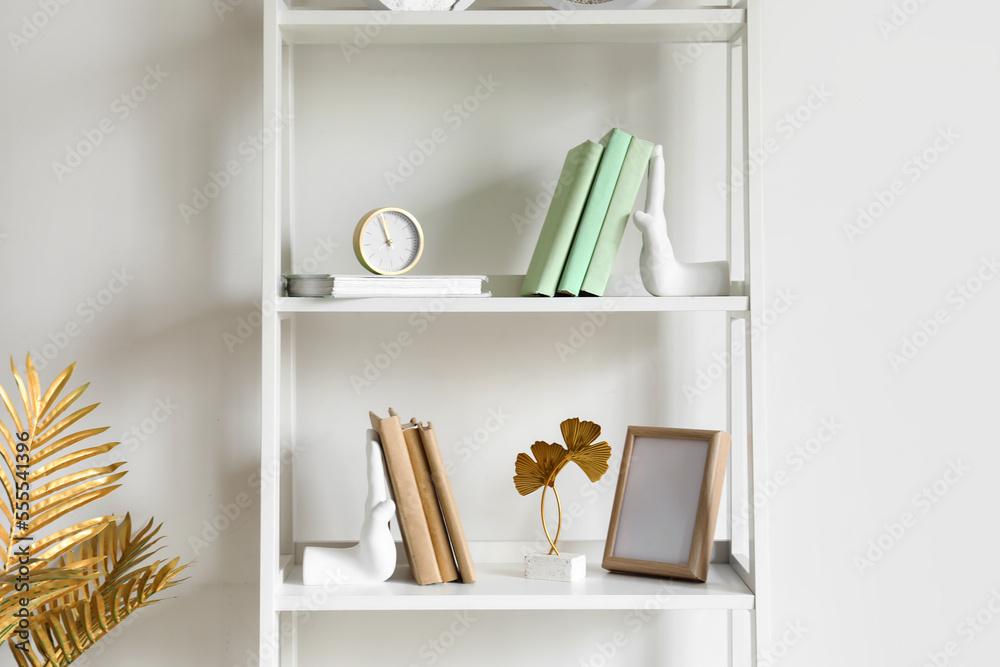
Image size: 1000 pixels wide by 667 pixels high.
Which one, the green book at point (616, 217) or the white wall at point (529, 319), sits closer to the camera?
the green book at point (616, 217)

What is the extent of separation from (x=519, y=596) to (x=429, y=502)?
0.19 m

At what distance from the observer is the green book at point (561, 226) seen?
118 cm

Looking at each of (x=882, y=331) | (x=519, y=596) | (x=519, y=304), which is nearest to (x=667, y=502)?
(x=519, y=596)

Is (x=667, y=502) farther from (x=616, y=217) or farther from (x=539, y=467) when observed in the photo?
(x=616, y=217)

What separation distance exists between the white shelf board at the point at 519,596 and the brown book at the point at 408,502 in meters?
0.03

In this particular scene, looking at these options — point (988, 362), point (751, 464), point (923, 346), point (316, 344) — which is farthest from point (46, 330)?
point (988, 362)

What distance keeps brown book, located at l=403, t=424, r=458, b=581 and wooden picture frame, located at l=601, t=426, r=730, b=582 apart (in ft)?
0.84

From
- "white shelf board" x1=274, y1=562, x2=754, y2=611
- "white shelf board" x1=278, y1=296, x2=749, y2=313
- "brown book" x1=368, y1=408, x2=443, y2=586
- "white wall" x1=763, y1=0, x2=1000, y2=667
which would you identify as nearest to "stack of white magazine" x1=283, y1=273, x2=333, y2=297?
"white shelf board" x1=278, y1=296, x2=749, y2=313

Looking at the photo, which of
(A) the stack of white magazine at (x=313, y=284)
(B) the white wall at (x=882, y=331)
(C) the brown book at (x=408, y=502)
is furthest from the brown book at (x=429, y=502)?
(B) the white wall at (x=882, y=331)

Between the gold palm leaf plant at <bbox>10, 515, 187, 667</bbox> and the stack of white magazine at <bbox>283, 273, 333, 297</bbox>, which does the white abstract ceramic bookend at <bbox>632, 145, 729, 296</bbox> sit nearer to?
the stack of white magazine at <bbox>283, 273, 333, 297</bbox>

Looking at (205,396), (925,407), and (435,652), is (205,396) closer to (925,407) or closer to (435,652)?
(435,652)

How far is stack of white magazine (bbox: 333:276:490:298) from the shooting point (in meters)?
1.13

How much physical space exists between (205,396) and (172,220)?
32 centimetres

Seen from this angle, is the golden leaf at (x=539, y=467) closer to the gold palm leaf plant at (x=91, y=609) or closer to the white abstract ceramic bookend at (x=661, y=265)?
the white abstract ceramic bookend at (x=661, y=265)
